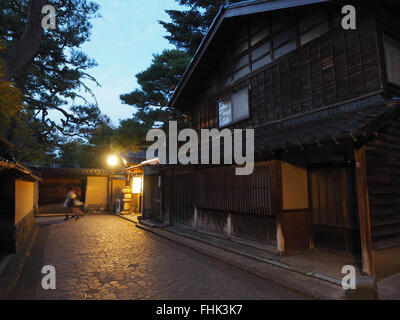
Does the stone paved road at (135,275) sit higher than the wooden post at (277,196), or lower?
lower

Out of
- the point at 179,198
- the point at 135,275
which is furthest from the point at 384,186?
the point at 179,198

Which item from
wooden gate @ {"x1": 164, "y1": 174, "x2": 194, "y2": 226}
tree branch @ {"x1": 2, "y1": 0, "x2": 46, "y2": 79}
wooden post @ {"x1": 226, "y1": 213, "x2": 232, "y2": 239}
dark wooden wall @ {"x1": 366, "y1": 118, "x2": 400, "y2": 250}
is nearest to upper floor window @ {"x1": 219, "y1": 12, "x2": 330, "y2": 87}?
dark wooden wall @ {"x1": 366, "y1": 118, "x2": 400, "y2": 250}

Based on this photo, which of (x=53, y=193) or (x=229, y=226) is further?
(x=53, y=193)

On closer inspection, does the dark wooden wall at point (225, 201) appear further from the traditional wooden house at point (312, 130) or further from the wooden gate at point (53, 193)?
the wooden gate at point (53, 193)

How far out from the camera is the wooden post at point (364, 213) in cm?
532

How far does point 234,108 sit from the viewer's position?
37.1 feet

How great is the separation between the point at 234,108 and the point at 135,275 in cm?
801

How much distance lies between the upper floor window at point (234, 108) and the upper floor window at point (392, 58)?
490cm

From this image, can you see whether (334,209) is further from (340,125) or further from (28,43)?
(28,43)

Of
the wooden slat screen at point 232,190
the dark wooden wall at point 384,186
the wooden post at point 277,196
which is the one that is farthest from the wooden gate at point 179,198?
the dark wooden wall at point 384,186

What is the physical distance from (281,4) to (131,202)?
1759 centimetres

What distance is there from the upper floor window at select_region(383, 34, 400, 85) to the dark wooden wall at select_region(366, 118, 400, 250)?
1321 millimetres

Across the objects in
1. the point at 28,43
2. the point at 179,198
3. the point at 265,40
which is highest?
the point at 28,43

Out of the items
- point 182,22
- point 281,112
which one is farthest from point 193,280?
point 182,22
